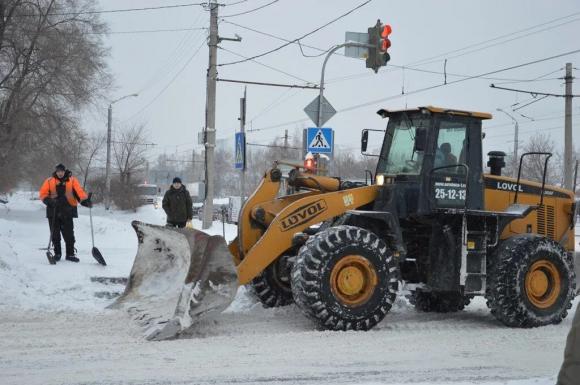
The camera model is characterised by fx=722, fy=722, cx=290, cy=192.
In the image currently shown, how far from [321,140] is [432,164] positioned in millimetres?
6934

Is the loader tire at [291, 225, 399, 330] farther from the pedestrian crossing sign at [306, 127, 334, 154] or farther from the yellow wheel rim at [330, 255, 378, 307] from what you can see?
the pedestrian crossing sign at [306, 127, 334, 154]

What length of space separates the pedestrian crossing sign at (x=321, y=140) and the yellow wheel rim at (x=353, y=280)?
25.3ft

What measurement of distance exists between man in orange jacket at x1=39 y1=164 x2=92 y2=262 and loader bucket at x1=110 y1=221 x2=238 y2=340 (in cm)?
291

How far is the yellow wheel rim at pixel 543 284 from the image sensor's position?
8.88m

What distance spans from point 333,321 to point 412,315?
2.27 m

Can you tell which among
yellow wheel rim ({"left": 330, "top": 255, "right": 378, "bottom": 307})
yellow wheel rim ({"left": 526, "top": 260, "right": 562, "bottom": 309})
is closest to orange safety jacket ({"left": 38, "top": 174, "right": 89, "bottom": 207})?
yellow wheel rim ({"left": 330, "top": 255, "right": 378, "bottom": 307})

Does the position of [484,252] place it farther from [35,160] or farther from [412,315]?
[35,160]

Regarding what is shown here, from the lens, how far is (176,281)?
9.09 m

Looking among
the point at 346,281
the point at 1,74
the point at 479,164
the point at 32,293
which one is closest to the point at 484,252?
Answer: the point at 479,164

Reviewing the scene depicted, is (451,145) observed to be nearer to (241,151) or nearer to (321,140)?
(321,140)

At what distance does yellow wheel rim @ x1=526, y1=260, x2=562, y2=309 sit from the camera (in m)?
8.88

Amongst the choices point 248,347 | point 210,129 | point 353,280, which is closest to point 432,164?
point 353,280

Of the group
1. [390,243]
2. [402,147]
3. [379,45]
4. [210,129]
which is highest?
[379,45]

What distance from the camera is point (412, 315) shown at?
9852 millimetres
